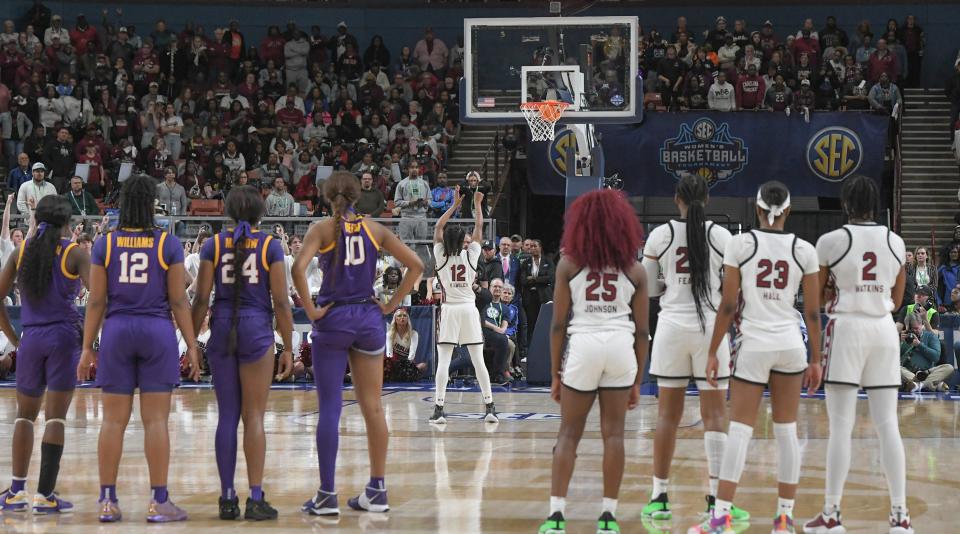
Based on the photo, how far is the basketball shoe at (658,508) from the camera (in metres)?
7.67

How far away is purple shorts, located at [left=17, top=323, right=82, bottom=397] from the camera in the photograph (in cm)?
783

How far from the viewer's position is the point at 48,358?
7.84 meters

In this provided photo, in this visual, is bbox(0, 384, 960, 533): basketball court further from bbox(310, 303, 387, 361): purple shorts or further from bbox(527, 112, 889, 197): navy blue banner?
bbox(527, 112, 889, 197): navy blue banner

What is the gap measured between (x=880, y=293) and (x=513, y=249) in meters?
13.0

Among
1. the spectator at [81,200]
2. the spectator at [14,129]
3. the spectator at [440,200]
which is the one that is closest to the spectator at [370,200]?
the spectator at [440,200]

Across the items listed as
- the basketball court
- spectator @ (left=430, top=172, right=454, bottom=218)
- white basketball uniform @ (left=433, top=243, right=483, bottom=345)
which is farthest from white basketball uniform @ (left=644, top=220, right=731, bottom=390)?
spectator @ (left=430, top=172, right=454, bottom=218)

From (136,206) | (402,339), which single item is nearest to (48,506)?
(136,206)

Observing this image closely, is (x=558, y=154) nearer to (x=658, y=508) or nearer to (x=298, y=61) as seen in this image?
(x=298, y=61)

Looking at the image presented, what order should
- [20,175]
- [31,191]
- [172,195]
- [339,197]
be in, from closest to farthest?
[339,197] → [31,191] → [172,195] → [20,175]

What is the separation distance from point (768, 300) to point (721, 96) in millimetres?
17869

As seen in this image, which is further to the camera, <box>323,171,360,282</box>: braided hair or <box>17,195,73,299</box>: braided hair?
<box>17,195,73,299</box>: braided hair

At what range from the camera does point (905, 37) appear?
86.3 feet

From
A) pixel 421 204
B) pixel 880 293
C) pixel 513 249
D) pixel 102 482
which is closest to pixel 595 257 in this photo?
pixel 880 293

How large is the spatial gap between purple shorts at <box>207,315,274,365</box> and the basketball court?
102 cm
